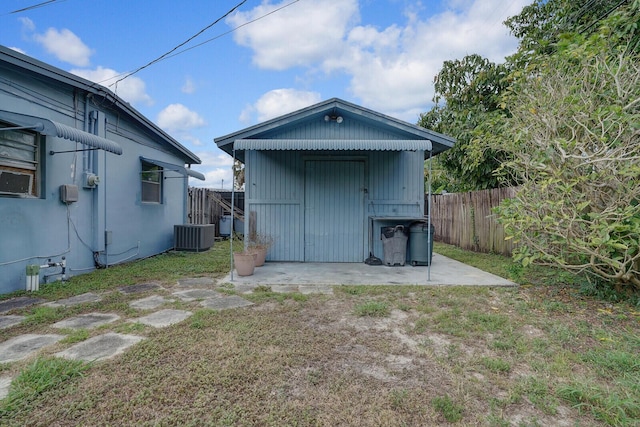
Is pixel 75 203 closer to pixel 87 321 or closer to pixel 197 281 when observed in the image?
pixel 197 281

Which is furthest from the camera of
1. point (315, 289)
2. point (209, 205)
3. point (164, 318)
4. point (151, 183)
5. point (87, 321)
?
point (209, 205)

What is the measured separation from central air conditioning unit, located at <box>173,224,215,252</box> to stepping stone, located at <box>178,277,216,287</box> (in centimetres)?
371

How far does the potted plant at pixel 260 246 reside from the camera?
628 cm

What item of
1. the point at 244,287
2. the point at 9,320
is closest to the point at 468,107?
the point at 244,287

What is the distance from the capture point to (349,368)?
98.7 inches

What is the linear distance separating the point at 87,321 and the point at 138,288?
1.49 meters

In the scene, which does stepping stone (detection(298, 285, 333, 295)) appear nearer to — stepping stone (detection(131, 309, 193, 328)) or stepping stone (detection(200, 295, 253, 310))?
stepping stone (detection(200, 295, 253, 310))

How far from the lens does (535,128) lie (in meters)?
4.45

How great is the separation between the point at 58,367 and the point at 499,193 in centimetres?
→ 862

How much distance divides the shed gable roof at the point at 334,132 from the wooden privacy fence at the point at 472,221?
253cm

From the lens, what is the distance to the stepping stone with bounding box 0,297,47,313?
12.7 ft

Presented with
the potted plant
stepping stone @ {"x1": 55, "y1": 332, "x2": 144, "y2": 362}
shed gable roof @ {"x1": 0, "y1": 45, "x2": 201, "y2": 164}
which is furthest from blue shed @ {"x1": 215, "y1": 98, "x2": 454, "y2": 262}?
stepping stone @ {"x1": 55, "y1": 332, "x2": 144, "y2": 362}

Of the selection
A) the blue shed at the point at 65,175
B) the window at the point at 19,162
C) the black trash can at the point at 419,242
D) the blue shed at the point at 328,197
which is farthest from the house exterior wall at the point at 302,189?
the window at the point at 19,162

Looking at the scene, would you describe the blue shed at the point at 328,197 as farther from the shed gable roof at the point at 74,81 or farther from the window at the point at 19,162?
the window at the point at 19,162
